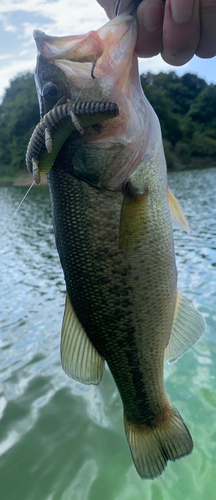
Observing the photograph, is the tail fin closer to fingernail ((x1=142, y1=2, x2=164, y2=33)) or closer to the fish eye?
the fish eye

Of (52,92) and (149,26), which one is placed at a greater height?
(149,26)

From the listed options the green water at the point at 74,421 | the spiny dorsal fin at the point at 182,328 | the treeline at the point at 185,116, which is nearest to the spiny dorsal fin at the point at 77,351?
the spiny dorsal fin at the point at 182,328

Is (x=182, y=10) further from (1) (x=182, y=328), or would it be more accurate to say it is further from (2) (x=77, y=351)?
(2) (x=77, y=351)

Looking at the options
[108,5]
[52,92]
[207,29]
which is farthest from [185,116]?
[52,92]

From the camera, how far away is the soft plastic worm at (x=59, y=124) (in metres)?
1.53

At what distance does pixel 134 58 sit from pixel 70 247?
1.05 metres

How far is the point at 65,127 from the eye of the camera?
63.7 inches

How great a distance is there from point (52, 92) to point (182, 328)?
146 cm

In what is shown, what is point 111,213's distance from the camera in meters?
1.81

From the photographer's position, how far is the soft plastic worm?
5.02ft

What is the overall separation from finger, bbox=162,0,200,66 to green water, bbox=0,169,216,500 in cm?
350

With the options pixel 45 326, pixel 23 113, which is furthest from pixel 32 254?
pixel 23 113

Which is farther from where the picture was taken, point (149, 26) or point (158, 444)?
point (158, 444)

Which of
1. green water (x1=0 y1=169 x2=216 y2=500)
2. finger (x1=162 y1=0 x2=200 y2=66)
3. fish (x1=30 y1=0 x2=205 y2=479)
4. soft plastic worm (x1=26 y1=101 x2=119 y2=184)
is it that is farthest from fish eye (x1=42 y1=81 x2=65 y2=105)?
green water (x1=0 y1=169 x2=216 y2=500)
